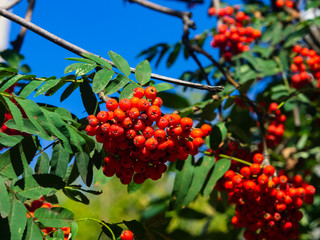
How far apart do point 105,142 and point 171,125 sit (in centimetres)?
22

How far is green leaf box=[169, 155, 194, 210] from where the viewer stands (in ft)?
5.89

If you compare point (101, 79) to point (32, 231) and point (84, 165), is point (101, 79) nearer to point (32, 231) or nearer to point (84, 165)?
point (84, 165)

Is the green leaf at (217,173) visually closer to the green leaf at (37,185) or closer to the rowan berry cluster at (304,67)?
the green leaf at (37,185)

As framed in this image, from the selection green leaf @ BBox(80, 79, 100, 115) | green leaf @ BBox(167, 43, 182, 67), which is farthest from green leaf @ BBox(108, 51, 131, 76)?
green leaf @ BBox(167, 43, 182, 67)

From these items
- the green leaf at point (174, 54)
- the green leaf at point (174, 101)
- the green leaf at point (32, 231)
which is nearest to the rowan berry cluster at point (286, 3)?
the green leaf at point (174, 54)

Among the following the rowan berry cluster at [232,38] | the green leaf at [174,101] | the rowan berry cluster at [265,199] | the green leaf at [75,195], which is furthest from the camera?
the rowan berry cluster at [232,38]

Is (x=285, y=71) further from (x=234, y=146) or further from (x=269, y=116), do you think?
(x=234, y=146)

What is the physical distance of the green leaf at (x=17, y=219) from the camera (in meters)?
1.11

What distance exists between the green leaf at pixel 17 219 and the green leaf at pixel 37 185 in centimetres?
6

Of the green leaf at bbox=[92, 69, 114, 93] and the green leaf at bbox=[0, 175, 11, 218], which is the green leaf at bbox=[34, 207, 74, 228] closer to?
the green leaf at bbox=[0, 175, 11, 218]

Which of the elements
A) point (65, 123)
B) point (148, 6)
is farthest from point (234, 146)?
point (148, 6)

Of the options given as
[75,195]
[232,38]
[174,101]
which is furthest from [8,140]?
[232,38]

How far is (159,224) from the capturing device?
5.22 ft

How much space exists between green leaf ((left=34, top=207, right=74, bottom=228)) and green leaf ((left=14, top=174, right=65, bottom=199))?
0.06 meters
